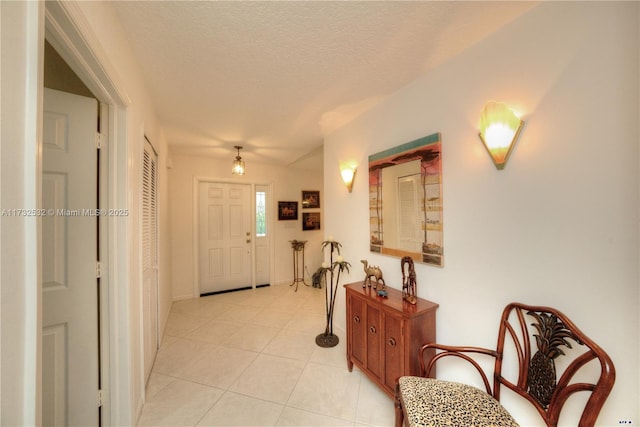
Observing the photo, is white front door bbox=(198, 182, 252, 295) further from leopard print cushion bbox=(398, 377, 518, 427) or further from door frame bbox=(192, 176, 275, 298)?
leopard print cushion bbox=(398, 377, 518, 427)

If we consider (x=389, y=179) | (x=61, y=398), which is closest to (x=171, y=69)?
(x=389, y=179)

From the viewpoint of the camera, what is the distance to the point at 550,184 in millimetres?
1141

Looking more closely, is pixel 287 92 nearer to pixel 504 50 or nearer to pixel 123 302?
pixel 504 50

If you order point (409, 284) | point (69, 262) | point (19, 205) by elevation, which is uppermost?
point (19, 205)

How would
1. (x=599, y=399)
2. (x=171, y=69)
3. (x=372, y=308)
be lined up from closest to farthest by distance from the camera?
(x=599, y=399), (x=171, y=69), (x=372, y=308)

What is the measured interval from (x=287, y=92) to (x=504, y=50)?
146 cm

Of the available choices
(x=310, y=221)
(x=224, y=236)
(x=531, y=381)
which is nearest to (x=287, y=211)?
(x=310, y=221)

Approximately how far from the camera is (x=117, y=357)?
4.40ft

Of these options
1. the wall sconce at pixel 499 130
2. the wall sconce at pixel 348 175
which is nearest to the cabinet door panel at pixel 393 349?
the wall sconce at pixel 499 130

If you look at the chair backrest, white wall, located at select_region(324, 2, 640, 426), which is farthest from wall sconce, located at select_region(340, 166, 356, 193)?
the chair backrest

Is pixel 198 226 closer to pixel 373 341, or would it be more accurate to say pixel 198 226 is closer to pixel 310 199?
pixel 310 199

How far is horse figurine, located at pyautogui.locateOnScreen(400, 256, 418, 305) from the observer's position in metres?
1.68

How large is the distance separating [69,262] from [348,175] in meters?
2.15

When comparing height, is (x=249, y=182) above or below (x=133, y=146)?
above
